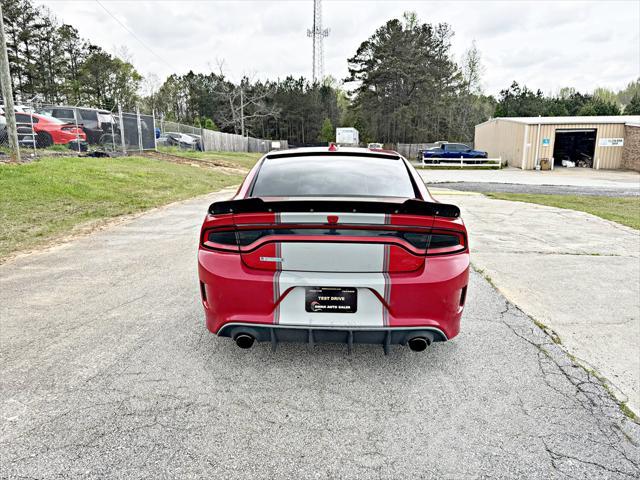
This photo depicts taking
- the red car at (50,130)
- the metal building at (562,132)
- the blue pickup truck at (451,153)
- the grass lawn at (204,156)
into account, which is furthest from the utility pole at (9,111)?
the metal building at (562,132)

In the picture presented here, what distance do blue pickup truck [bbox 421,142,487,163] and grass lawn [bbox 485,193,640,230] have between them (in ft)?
63.9

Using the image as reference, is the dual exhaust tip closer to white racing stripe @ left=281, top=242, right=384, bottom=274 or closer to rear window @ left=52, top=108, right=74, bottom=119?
white racing stripe @ left=281, top=242, right=384, bottom=274

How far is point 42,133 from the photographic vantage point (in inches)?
615

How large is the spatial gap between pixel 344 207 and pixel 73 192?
403 inches

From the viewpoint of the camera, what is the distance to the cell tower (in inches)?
2354

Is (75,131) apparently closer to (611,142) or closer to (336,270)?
(336,270)

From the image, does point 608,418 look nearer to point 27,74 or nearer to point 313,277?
point 313,277

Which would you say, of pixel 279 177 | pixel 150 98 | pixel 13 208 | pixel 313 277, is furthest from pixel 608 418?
pixel 150 98

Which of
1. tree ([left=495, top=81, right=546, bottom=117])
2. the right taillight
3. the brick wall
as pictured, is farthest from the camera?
tree ([left=495, top=81, right=546, bottom=117])

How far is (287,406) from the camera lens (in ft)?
8.05

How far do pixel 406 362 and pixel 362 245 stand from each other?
103 cm

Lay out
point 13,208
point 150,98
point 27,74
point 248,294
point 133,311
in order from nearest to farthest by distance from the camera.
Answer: point 248,294 → point 133,311 → point 13,208 → point 27,74 → point 150,98

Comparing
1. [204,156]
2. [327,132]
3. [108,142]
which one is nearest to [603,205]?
→ [108,142]

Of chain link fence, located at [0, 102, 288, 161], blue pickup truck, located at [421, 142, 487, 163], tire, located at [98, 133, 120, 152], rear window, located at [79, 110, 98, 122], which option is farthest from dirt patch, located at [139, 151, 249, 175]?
blue pickup truck, located at [421, 142, 487, 163]
